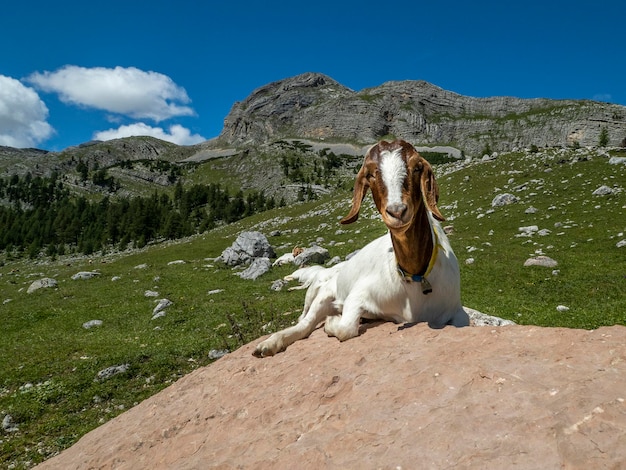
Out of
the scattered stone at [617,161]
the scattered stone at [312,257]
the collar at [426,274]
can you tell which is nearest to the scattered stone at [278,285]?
the scattered stone at [312,257]

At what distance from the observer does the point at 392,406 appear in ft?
10.2

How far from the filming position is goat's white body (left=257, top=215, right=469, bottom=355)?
5.13 meters

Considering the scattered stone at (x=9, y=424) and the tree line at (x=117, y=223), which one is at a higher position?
the tree line at (x=117, y=223)

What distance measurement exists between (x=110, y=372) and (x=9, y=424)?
2.66m

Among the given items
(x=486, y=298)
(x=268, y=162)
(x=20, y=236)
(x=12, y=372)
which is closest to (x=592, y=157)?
(x=486, y=298)

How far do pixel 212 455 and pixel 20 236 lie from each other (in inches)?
5605

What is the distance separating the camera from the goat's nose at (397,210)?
13.0 feet

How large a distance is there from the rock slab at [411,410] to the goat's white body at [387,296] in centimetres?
31

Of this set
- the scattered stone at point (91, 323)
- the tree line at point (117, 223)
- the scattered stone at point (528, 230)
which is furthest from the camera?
the tree line at point (117, 223)

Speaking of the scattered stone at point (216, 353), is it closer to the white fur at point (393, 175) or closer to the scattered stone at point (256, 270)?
the white fur at point (393, 175)

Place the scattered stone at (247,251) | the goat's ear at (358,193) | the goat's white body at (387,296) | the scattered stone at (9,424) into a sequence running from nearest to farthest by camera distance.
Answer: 1. the goat's ear at (358,193)
2. the goat's white body at (387,296)
3. the scattered stone at (9,424)
4. the scattered stone at (247,251)

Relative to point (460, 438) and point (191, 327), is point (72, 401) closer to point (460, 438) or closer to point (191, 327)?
point (191, 327)

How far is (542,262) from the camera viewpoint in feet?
57.6

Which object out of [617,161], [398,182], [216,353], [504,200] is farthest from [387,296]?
[617,161]
